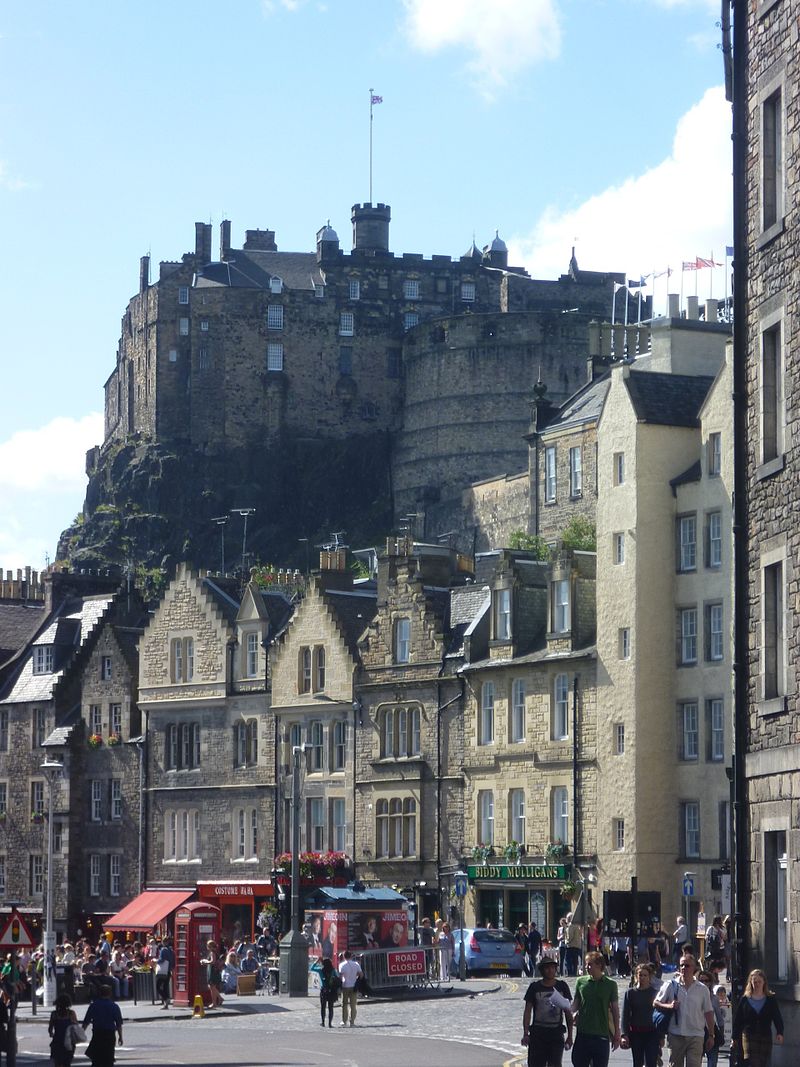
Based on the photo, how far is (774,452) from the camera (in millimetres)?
29609

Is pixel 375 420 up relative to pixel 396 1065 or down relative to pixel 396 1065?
up

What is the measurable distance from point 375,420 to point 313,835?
76.6 meters

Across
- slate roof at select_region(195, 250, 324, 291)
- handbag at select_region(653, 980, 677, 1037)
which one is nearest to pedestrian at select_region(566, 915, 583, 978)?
handbag at select_region(653, 980, 677, 1037)

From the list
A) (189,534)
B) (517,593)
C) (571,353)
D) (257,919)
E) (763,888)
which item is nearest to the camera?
(763,888)

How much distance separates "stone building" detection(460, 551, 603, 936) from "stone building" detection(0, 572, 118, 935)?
19276mm

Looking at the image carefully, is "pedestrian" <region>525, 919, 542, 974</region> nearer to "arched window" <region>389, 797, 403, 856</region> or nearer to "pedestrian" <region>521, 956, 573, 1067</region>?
"arched window" <region>389, 797, 403, 856</region>

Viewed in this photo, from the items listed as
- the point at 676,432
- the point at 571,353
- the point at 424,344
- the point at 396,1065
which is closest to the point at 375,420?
the point at 424,344

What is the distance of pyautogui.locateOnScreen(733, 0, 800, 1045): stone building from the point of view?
1116 inches

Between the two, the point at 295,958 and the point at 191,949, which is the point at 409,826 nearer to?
the point at 295,958

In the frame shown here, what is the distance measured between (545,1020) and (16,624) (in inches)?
2682

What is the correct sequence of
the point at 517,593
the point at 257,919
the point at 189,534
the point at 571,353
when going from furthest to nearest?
the point at 189,534 → the point at 571,353 → the point at 257,919 → the point at 517,593

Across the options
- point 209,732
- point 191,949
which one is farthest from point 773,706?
point 209,732

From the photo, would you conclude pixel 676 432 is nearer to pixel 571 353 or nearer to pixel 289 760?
pixel 289 760

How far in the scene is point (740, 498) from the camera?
101ft
